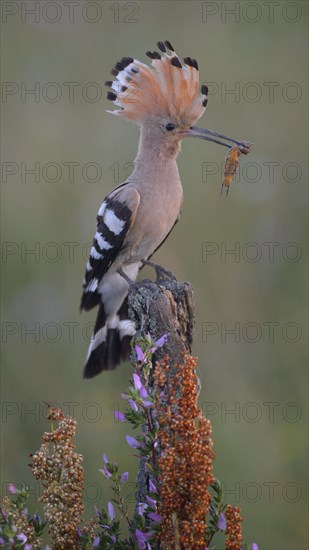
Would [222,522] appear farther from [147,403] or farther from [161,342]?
[161,342]

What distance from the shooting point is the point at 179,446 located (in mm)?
1484

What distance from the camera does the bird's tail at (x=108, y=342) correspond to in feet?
11.6

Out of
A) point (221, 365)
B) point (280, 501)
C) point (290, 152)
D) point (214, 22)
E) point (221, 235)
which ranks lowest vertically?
point (280, 501)

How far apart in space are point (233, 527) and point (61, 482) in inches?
13.9

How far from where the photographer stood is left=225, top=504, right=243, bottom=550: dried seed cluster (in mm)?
1524

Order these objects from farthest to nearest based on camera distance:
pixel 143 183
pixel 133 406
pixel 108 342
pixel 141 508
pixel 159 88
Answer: pixel 108 342, pixel 143 183, pixel 159 88, pixel 141 508, pixel 133 406

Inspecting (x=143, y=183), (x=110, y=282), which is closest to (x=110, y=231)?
(x=143, y=183)

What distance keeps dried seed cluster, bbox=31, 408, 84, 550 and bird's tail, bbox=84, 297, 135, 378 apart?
1862 millimetres

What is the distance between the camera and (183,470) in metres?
1.47

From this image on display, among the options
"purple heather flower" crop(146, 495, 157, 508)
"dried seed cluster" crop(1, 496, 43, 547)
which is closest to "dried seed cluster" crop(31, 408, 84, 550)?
"dried seed cluster" crop(1, 496, 43, 547)

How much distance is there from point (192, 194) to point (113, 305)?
0.88 metres

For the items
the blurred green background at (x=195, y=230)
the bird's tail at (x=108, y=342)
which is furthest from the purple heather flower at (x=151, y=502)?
the bird's tail at (x=108, y=342)

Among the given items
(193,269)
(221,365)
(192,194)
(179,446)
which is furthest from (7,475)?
(179,446)

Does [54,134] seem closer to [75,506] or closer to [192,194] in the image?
[192,194]
